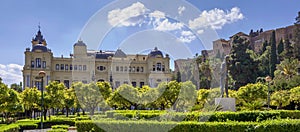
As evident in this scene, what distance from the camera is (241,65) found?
47375 millimetres

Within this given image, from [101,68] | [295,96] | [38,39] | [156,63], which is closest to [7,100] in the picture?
[295,96]

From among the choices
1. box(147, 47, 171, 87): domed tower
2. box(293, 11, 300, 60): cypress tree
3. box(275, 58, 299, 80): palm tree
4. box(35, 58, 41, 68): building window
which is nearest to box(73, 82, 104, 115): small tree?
box(275, 58, 299, 80): palm tree

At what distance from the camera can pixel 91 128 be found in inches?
526

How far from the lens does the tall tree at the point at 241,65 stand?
47031mm

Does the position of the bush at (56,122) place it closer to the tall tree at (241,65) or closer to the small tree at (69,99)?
the small tree at (69,99)

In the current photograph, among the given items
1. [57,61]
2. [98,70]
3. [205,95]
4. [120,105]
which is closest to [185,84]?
[205,95]

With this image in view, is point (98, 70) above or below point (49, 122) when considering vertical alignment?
Result: above

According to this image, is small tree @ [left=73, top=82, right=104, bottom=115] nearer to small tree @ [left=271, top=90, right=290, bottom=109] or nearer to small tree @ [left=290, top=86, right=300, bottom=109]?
small tree @ [left=271, top=90, right=290, bottom=109]

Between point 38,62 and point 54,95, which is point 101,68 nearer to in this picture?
point 38,62

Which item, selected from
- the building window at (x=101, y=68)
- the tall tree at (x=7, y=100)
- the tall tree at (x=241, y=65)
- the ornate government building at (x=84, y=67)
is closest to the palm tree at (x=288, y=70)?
the tall tree at (x=241, y=65)

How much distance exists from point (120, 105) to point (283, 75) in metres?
25.1

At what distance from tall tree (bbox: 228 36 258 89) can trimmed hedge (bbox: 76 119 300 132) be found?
36659mm

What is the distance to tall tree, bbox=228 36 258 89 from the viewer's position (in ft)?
154

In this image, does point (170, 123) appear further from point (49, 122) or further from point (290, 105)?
point (290, 105)
